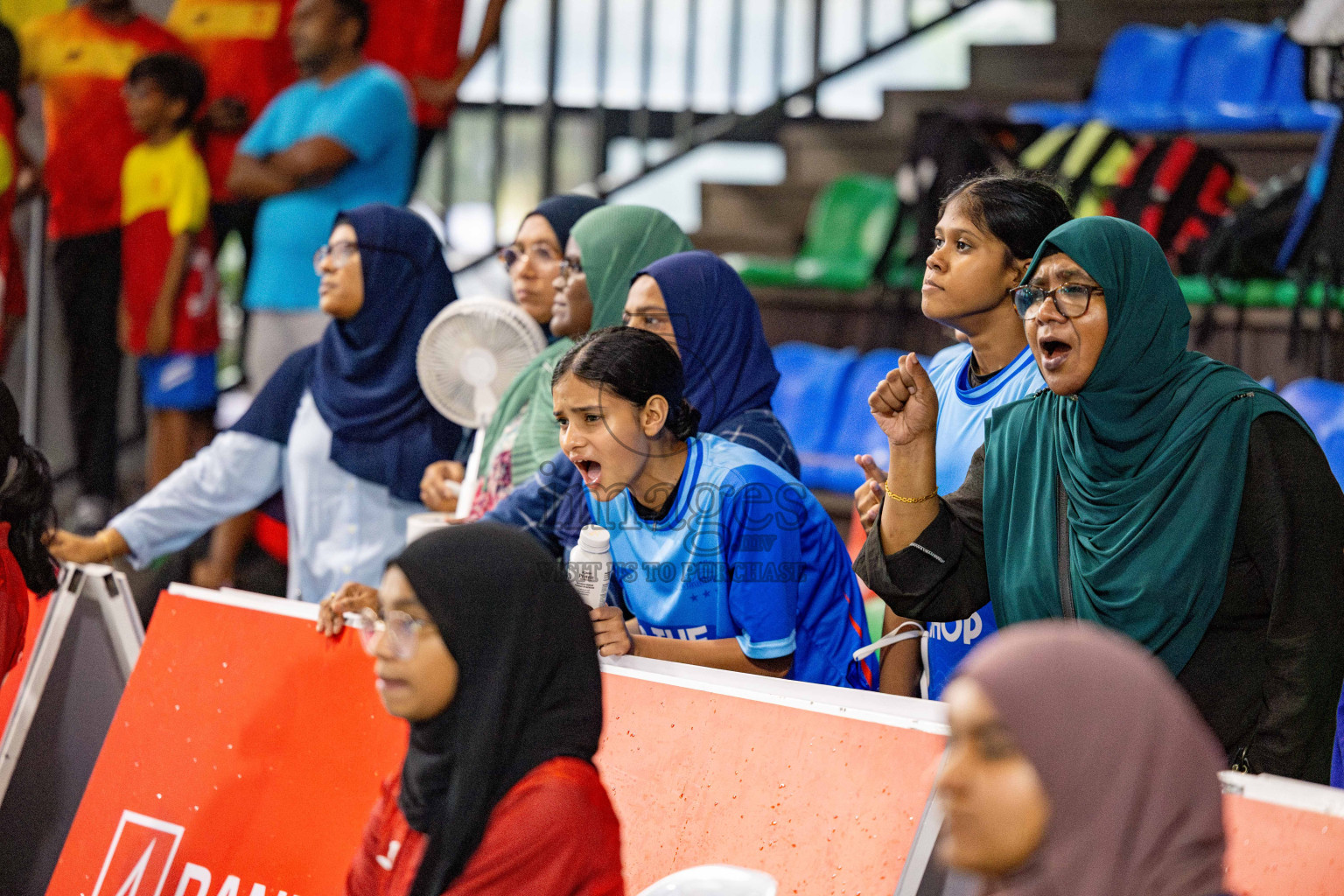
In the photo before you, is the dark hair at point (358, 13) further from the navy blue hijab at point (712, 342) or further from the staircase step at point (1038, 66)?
the staircase step at point (1038, 66)

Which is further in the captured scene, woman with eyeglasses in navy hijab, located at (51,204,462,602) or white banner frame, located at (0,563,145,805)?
woman with eyeglasses in navy hijab, located at (51,204,462,602)

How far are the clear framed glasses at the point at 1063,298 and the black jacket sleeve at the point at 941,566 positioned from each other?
0.92 ft

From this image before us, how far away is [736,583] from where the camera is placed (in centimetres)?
245

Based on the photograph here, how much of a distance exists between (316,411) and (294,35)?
215 cm

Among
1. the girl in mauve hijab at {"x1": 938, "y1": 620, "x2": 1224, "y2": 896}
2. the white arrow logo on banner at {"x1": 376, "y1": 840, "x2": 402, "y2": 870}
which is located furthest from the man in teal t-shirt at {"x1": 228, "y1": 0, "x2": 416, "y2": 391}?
the girl in mauve hijab at {"x1": 938, "y1": 620, "x2": 1224, "y2": 896}

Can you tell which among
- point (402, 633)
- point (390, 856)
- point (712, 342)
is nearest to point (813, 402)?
point (712, 342)

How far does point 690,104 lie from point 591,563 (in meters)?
5.35

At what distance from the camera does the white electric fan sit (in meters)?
3.44

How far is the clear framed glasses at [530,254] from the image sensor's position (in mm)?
3574

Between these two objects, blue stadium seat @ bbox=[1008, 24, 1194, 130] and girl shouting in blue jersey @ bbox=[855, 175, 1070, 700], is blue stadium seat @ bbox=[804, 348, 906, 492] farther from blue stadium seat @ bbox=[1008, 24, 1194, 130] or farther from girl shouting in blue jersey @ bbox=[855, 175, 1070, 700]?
girl shouting in blue jersey @ bbox=[855, 175, 1070, 700]

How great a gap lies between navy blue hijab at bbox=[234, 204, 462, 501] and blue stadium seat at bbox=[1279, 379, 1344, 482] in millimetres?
2273

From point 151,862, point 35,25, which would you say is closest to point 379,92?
point 35,25

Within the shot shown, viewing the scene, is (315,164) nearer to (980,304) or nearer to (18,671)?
(18,671)

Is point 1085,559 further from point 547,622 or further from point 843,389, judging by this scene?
point 843,389
